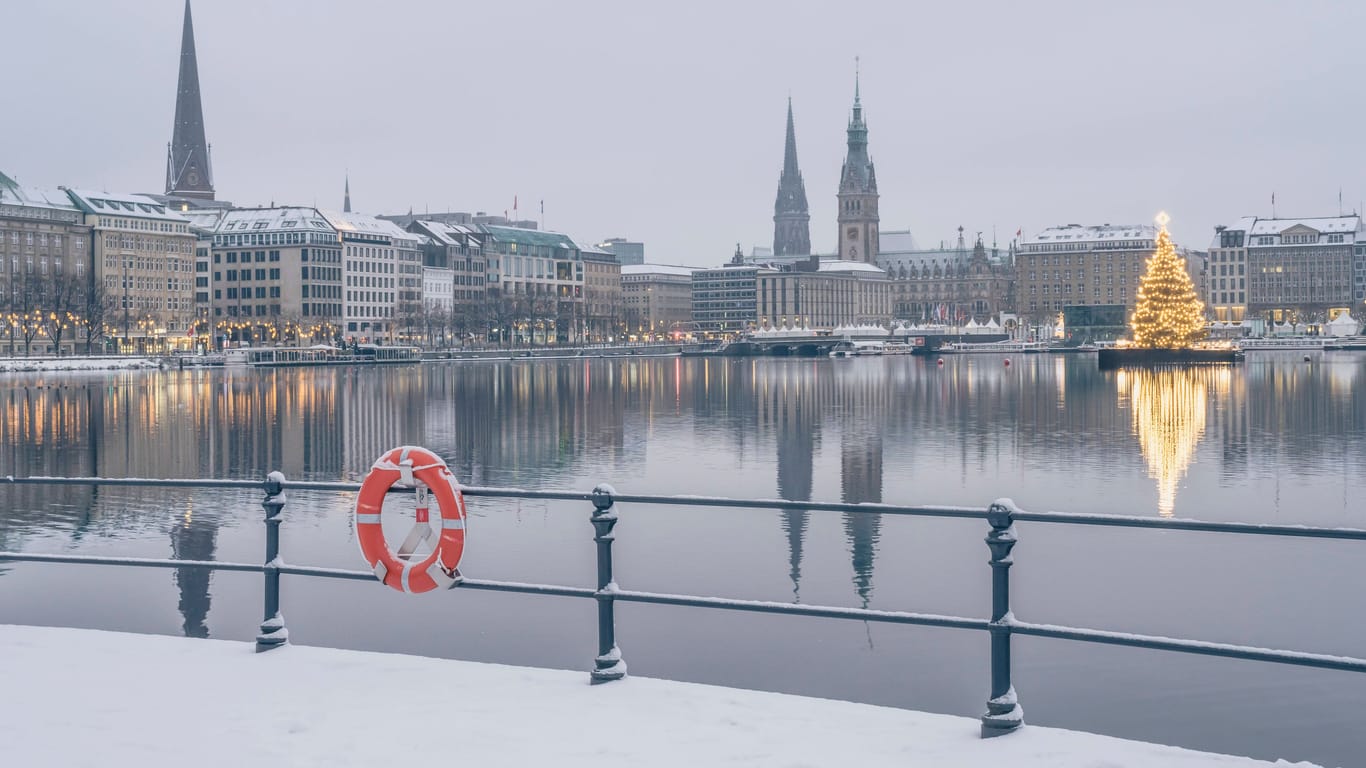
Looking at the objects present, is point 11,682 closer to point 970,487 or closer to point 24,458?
point 970,487

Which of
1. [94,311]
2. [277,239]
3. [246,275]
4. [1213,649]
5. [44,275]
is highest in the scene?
[277,239]

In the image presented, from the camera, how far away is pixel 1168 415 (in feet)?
182

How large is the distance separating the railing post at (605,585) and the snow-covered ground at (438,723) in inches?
4.5

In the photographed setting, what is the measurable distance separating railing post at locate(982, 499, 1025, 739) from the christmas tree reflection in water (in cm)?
1956

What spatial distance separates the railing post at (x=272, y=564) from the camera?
10259mm

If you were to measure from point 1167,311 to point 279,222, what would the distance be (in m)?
128

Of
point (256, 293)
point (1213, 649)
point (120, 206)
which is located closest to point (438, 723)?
point (1213, 649)

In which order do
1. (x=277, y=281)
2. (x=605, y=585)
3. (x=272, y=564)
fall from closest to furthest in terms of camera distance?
1. (x=605, y=585)
2. (x=272, y=564)
3. (x=277, y=281)

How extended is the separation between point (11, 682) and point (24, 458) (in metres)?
35.5

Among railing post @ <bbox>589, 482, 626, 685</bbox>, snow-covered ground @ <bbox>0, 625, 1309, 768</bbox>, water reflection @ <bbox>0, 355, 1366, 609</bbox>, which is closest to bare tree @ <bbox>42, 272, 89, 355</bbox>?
water reflection @ <bbox>0, 355, 1366, 609</bbox>

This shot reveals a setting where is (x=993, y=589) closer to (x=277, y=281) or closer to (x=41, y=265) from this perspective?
(x=41, y=265)

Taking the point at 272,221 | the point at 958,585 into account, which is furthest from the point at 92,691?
the point at 272,221

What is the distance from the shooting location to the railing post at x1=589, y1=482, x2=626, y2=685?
912 cm

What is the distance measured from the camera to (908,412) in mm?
61812
